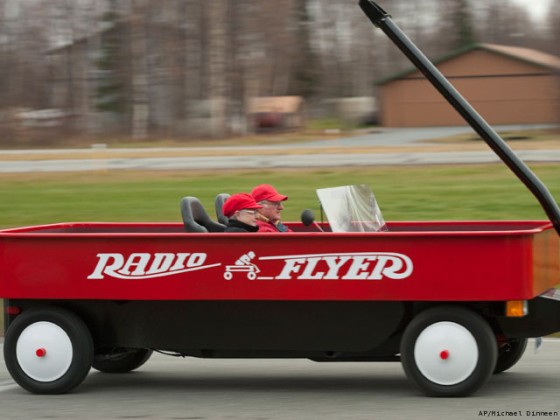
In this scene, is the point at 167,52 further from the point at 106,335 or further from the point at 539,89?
the point at 106,335

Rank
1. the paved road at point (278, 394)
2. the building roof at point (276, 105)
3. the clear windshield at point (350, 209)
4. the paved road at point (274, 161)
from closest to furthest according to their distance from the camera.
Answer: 1. the paved road at point (278, 394)
2. the clear windshield at point (350, 209)
3. the paved road at point (274, 161)
4. the building roof at point (276, 105)

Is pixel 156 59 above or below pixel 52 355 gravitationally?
below

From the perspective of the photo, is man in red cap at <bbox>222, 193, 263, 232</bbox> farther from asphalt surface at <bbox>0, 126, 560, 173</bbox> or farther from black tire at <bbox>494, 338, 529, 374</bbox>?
asphalt surface at <bbox>0, 126, 560, 173</bbox>

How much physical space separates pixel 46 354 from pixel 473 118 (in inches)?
111

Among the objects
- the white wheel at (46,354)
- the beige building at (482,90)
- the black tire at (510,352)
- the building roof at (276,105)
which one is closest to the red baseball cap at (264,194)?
the white wheel at (46,354)

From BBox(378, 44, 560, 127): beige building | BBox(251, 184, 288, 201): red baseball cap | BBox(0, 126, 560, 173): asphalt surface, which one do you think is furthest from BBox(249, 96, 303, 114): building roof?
BBox(251, 184, 288, 201): red baseball cap

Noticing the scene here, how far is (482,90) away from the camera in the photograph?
5184cm

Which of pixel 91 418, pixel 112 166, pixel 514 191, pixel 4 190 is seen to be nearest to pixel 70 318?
pixel 91 418

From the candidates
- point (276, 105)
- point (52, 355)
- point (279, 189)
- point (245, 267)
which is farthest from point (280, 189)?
point (276, 105)

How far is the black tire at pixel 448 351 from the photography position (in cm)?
648

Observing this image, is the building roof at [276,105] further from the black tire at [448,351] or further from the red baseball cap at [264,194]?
the black tire at [448,351]

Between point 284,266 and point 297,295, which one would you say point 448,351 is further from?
point 284,266

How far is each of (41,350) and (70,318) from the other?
9.8 inches

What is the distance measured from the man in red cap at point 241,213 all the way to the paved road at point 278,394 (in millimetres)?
954
